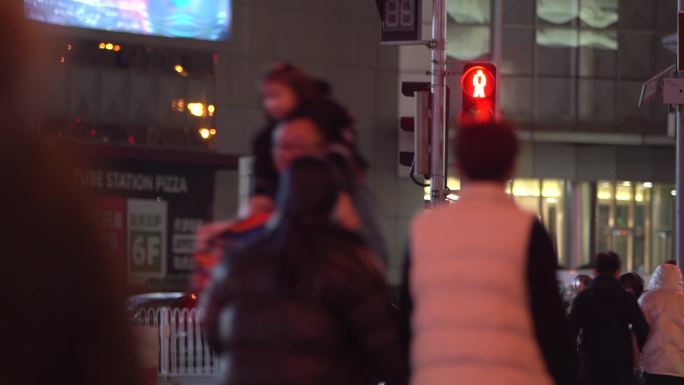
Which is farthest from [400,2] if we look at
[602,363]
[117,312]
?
[117,312]

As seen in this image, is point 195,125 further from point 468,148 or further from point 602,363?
point 468,148

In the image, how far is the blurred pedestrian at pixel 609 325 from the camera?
10.7 meters

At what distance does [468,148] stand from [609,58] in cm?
3857

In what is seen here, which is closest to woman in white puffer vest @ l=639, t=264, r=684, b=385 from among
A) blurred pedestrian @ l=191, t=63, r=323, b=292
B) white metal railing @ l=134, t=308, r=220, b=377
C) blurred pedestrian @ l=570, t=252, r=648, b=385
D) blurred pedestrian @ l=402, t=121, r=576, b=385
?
blurred pedestrian @ l=570, t=252, r=648, b=385

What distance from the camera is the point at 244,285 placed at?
3.48m

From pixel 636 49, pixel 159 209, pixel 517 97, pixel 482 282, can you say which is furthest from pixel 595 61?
pixel 482 282

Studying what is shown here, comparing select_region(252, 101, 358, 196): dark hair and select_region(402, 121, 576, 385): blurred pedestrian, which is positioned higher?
select_region(252, 101, 358, 196): dark hair

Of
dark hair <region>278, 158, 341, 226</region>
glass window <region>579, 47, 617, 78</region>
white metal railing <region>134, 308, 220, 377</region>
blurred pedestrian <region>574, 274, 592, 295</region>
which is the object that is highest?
glass window <region>579, 47, 617, 78</region>

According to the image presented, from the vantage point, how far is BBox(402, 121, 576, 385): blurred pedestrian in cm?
416

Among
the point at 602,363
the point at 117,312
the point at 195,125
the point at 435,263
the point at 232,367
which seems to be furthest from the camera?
the point at 195,125

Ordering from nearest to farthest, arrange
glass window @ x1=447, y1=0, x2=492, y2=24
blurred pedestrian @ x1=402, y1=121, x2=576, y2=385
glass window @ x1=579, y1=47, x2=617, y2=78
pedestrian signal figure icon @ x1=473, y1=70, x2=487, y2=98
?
blurred pedestrian @ x1=402, y1=121, x2=576, y2=385, pedestrian signal figure icon @ x1=473, y1=70, x2=487, y2=98, glass window @ x1=447, y1=0, x2=492, y2=24, glass window @ x1=579, y1=47, x2=617, y2=78

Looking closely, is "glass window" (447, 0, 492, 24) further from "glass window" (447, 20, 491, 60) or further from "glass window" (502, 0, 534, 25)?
"glass window" (502, 0, 534, 25)

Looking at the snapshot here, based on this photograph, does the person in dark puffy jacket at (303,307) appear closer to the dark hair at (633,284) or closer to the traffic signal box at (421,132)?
the dark hair at (633,284)

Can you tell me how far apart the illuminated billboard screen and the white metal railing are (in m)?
17.3
